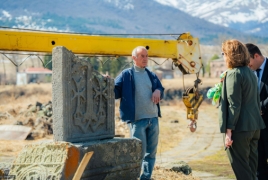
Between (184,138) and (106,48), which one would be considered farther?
(184,138)

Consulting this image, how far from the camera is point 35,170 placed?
262 inches

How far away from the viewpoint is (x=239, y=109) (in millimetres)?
6555

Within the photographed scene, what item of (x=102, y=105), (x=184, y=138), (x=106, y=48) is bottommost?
(x=184, y=138)

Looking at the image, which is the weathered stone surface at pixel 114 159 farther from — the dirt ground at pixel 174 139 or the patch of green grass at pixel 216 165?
the patch of green grass at pixel 216 165

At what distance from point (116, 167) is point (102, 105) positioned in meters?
0.83

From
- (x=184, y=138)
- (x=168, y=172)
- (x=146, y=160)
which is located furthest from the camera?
(x=184, y=138)

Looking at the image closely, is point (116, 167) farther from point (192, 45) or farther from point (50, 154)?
point (192, 45)

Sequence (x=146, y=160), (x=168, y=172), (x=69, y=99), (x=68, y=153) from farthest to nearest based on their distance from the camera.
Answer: (x=168, y=172) → (x=146, y=160) → (x=69, y=99) → (x=68, y=153)

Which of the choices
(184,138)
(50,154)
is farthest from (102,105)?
(184,138)

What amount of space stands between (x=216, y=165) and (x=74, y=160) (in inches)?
275

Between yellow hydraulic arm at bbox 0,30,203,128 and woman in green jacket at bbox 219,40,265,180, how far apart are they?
12.1 ft

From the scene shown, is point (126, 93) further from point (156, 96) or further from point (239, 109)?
point (239, 109)

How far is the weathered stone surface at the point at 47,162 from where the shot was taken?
256 inches

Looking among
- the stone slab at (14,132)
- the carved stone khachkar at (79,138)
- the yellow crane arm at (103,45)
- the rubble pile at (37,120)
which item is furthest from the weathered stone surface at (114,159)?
the stone slab at (14,132)
